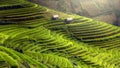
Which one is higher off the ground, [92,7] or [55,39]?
[92,7]

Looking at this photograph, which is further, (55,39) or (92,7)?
(92,7)

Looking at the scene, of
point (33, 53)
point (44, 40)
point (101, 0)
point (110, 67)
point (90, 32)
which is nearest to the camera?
point (33, 53)

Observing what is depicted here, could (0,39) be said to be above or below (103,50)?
above

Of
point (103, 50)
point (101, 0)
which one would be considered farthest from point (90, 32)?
point (101, 0)

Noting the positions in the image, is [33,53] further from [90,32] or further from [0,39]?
[90,32]

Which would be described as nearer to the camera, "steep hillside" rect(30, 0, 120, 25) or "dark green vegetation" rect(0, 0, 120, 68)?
"dark green vegetation" rect(0, 0, 120, 68)
